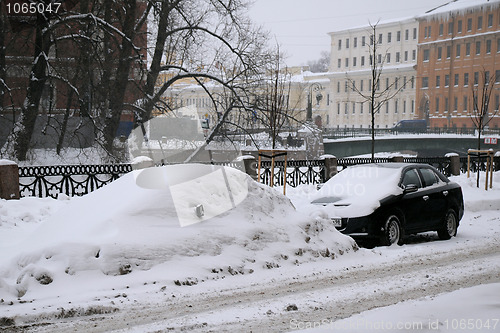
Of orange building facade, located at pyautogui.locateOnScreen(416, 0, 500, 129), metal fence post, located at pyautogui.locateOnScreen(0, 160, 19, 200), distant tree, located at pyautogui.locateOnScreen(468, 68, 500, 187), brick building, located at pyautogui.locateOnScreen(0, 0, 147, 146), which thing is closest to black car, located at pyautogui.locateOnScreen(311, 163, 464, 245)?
metal fence post, located at pyautogui.locateOnScreen(0, 160, 19, 200)

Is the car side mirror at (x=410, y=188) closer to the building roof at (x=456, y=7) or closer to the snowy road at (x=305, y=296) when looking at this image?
the snowy road at (x=305, y=296)

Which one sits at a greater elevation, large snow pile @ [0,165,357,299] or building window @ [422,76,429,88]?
building window @ [422,76,429,88]

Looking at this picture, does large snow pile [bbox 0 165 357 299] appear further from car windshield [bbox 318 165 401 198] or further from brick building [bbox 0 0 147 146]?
brick building [bbox 0 0 147 146]

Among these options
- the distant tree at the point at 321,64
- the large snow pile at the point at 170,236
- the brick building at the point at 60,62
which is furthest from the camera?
the distant tree at the point at 321,64

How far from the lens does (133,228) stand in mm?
8328

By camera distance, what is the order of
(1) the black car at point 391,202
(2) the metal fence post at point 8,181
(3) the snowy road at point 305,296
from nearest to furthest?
1. (3) the snowy road at point 305,296
2. (1) the black car at point 391,202
3. (2) the metal fence post at point 8,181

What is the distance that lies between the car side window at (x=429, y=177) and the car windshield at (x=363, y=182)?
0.69 metres

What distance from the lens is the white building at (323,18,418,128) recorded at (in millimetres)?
98875

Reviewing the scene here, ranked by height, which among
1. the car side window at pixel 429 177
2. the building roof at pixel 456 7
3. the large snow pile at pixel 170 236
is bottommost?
the large snow pile at pixel 170 236

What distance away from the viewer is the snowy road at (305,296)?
6.21m

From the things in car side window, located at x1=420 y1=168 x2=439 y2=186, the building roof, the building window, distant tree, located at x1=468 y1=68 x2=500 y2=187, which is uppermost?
the building roof

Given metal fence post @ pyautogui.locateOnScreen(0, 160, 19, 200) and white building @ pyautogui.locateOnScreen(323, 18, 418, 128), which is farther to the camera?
white building @ pyautogui.locateOnScreen(323, 18, 418, 128)

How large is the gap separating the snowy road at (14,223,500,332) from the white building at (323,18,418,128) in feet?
284

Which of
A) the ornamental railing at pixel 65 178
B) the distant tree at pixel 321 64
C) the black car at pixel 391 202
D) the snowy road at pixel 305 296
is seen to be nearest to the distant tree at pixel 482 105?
the black car at pixel 391 202
